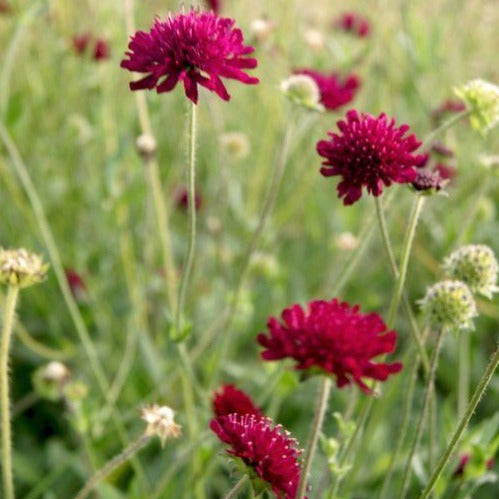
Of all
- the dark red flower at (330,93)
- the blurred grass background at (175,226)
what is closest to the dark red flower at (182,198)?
the blurred grass background at (175,226)

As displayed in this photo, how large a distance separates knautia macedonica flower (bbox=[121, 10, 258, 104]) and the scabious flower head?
357 mm

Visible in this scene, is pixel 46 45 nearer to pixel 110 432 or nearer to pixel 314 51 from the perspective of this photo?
pixel 314 51

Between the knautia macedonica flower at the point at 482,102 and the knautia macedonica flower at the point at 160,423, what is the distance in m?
0.56

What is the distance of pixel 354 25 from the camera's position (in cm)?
249

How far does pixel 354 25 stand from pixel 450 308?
1.68 metres

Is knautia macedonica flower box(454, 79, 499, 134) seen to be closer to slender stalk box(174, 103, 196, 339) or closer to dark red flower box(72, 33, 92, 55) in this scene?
slender stalk box(174, 103, 196, 339)

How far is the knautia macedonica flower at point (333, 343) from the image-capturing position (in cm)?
71

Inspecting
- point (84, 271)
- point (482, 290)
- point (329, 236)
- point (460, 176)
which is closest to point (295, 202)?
point (329, 236)

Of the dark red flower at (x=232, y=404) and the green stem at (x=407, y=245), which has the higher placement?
the green stem at (x=407, y=245)

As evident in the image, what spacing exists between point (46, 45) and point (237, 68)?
174 cm

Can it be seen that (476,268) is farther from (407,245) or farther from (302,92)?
(302,92)

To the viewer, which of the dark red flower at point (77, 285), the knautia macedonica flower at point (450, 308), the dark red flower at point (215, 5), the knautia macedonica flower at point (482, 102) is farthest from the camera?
the dark red flower at point (215, 5)

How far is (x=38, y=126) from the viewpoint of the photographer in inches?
85.7

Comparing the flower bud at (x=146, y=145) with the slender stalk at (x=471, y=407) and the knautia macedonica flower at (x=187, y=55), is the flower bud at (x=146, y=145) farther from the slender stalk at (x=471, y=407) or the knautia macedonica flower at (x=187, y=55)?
the slender stalk at (x=471, y=407)
